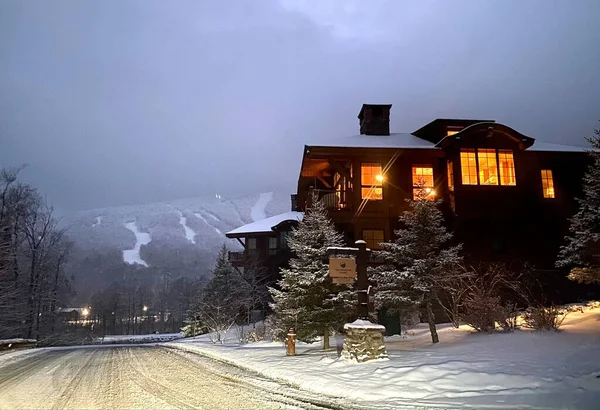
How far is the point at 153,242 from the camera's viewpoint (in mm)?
159625

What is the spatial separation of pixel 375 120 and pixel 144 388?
69.4ft

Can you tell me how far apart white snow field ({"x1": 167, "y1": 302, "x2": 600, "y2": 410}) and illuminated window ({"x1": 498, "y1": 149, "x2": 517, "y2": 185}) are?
Result: 31.0ft

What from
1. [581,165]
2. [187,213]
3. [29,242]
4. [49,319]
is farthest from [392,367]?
[187,213]

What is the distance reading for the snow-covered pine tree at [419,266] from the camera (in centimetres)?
1320

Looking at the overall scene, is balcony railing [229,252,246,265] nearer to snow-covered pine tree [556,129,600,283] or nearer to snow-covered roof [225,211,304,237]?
snow-covered roof [225,211,304,237]

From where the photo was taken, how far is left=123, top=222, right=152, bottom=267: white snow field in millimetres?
137750

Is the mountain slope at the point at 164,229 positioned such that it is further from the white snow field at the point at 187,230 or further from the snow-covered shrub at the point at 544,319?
the snow-covered shrub at the point at 544,319

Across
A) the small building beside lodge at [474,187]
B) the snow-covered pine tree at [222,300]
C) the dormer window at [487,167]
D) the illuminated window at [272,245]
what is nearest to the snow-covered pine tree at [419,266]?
the small building beside lodge at [474,187]

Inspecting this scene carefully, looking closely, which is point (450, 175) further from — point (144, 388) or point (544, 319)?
point (144, 388)

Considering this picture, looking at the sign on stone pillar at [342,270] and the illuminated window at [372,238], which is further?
the illuminated window at [372,238]

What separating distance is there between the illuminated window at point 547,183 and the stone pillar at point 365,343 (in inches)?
693

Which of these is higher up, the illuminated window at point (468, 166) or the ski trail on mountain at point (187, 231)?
the ski trail on mountain at point (187, 231)

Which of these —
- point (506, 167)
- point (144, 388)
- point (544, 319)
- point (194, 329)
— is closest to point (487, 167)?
point (506, 167)

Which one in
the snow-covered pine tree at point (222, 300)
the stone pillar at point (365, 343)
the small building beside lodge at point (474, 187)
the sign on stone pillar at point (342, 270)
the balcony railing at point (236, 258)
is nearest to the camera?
the stone pillar at point (365, 343)
